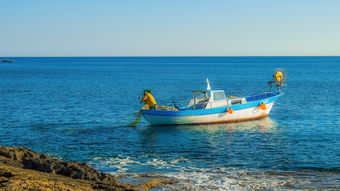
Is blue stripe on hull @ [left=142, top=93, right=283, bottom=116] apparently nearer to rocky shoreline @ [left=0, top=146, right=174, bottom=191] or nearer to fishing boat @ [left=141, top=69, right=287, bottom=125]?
fishing boat @ [left=141, top=69, right=287, bottom=125]

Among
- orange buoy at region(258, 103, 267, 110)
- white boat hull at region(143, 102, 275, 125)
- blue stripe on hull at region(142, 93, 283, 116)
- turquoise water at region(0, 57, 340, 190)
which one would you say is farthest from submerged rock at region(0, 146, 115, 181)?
orange buoy at region(258, 103, 267, 110)

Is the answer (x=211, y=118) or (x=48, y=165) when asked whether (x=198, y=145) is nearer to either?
(x=211, y=118)

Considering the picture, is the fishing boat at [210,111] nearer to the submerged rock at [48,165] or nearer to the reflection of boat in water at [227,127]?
the reflection of boat in water at [227,127]

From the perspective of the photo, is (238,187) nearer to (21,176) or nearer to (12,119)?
(21,176)

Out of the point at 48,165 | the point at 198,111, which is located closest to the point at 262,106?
the point at 198,111

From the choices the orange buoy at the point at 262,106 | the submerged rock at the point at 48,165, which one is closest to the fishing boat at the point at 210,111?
the orange buoy at the point at 262,106

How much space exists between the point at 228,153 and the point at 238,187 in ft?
23.2

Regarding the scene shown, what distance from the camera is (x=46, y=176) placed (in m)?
15.7

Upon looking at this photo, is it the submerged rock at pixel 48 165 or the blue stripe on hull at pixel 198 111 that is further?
the blue stripe on hull at pixel 198 111

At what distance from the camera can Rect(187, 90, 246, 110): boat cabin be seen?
3603 cm

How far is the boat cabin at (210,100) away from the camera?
36.0m

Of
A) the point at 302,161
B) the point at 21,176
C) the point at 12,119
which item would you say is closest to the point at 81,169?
the point at 21,176

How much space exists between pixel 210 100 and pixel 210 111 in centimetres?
100

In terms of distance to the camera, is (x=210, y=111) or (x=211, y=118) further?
(x=211, y=118)
